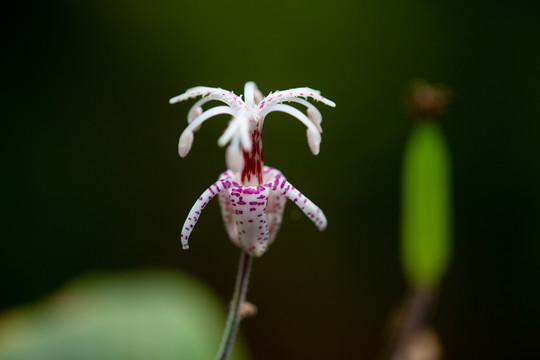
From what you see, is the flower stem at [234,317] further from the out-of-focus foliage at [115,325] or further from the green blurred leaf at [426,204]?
the out-of-focus foliage at [115,325]

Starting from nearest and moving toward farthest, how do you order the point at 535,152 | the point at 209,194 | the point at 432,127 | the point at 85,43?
the point at 209,194
the point at 432,127
the point at 535,152
the point at 85,43

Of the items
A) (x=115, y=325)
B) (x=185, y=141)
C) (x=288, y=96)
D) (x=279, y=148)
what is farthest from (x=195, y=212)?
(x=279, y=148)

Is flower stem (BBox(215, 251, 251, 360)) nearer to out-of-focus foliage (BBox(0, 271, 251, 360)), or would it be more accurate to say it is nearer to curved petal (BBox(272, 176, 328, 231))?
curved petal (BBox(272, 176, 328, 231))

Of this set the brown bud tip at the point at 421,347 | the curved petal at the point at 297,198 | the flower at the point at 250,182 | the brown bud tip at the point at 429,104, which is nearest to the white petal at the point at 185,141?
the flower at the point at 250,182

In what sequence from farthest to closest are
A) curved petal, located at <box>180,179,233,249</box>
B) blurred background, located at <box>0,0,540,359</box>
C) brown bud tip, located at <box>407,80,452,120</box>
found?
blurred background, located at <box>0,0,540,359</box> < brown bud tip, located at <box>407,80,452,120</box> < curved petal, located at <box>180,179,233,249</box>

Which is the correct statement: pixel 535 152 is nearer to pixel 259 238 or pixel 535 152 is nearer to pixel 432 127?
pixel 432 127

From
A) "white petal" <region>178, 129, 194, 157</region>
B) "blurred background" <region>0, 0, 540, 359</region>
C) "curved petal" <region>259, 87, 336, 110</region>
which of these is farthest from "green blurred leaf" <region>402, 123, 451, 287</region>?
"blurred background" <region>0, 0, 540, 359</region>

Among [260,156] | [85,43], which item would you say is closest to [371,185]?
[85,43]
